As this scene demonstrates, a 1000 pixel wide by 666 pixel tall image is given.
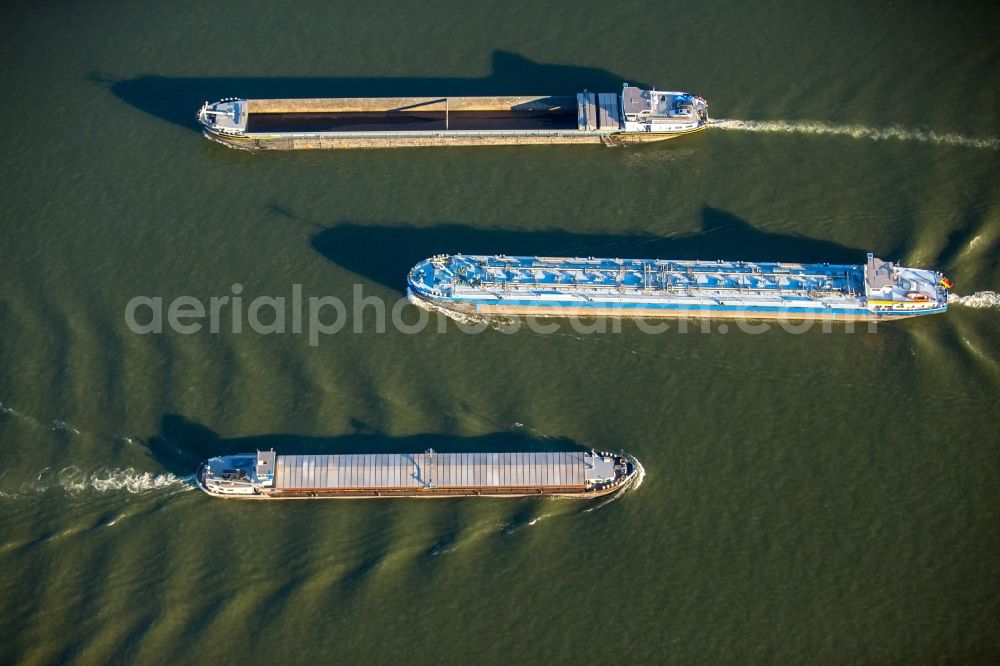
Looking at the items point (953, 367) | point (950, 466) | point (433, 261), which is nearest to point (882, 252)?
point (953, 367)

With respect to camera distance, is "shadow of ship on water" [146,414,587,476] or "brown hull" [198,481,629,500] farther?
"shadow of ship on water" [146,414,587,476]

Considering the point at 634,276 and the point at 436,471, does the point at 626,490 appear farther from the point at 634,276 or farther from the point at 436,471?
the point at 634,276

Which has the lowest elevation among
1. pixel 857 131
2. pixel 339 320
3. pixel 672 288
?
pixel 339 320

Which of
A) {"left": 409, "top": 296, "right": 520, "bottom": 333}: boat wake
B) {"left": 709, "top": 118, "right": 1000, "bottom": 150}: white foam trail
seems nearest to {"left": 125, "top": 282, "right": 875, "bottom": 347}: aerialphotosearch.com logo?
{"left": 409, "top": 296, "right": 520, "bottom": 333}: boat wake

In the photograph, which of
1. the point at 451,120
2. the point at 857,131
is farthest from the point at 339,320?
the point at 857,131

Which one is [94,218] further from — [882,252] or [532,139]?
[882,252]

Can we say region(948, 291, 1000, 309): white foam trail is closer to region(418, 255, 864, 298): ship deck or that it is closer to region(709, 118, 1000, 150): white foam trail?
region(418, 255, 864, 298): ship deck
